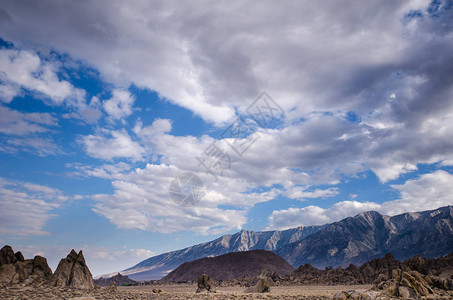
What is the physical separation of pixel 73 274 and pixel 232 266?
354 feet

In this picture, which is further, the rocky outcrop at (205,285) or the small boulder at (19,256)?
the rocky outcrop at (205,285)

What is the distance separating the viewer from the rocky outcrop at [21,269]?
22812 mm

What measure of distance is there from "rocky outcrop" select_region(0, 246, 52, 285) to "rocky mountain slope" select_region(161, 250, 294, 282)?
9930 centimetres

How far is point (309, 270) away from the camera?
268 feet

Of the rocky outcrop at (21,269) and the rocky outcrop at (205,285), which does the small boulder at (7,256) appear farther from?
the rocky outcrop at (205,285)

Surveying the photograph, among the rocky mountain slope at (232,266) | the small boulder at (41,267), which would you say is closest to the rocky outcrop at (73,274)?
the small boulder at (41,267)

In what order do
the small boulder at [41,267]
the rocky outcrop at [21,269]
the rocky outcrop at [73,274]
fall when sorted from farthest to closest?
the small boulder at [41,267] → the rocky outcrop at [73,274] → the rocky outcrop at [21,269]

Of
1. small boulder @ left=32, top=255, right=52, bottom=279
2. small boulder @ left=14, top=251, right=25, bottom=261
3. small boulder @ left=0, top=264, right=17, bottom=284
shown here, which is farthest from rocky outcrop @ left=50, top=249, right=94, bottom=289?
small boulder @ left=14, top=251, right=25, bottom=261

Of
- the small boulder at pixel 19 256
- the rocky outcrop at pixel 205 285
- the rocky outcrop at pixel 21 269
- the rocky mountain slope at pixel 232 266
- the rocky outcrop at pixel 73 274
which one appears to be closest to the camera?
the rocky outcrop at pixel 21 269

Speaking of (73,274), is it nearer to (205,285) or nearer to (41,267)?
(41,267)

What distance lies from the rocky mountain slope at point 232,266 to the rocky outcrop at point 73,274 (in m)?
98.1

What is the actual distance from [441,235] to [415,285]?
700 feet

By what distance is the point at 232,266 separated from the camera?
125625 mm

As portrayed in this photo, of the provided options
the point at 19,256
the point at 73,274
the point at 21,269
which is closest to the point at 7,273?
the point at 21,269
